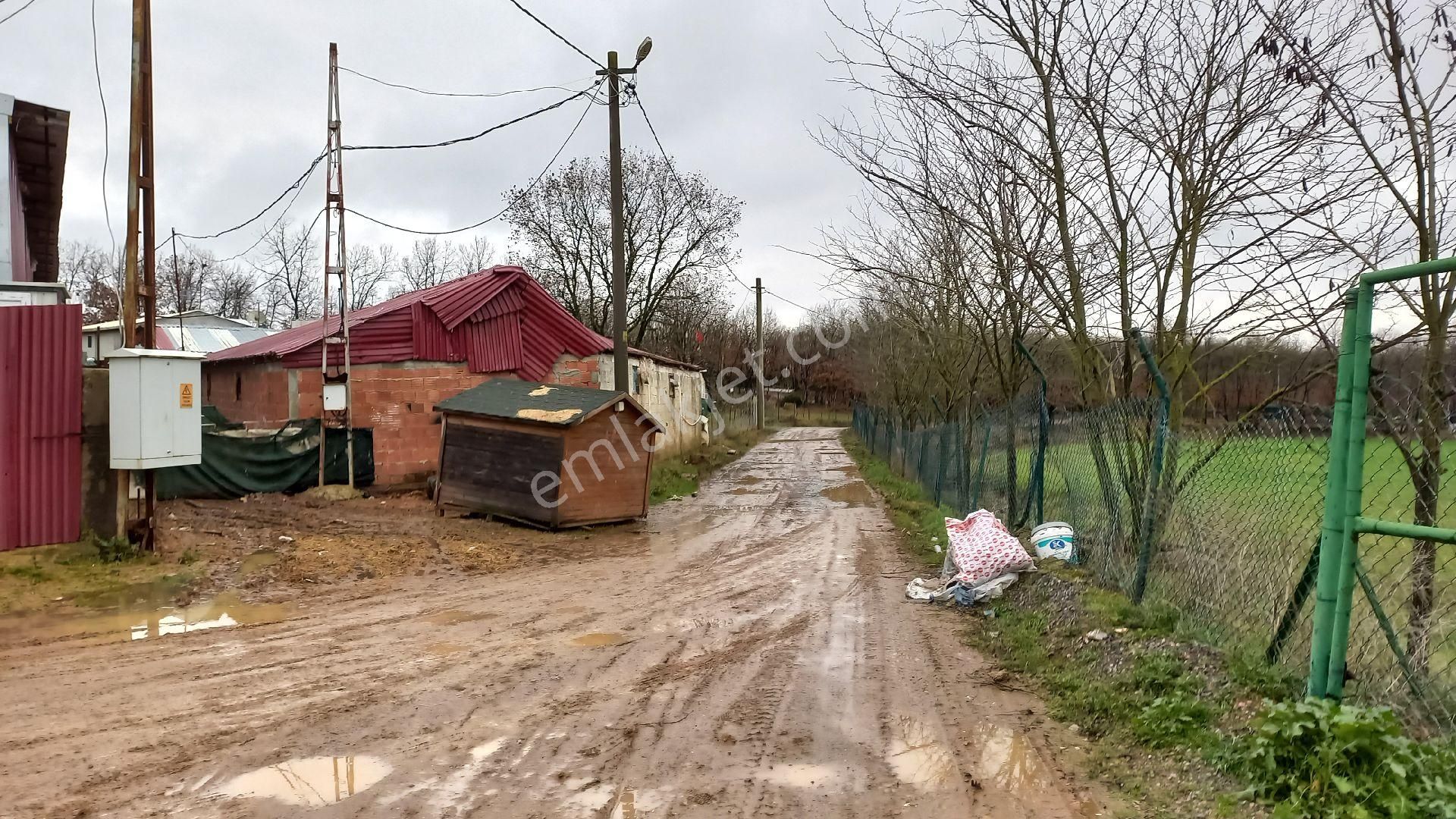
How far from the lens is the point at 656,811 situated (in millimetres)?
3752

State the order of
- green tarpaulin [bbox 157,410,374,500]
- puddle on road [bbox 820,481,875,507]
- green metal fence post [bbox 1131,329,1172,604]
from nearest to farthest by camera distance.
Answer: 1. green metal fence post [bbox 1131,329,1172,604]
2. green tarpaulin [bbox 157,410,374,500]
3. puddle on road [bbox 820,481,875,507]

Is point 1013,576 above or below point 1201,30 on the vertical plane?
below

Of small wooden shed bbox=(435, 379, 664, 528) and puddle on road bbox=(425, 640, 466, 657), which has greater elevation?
small wooden shed bbox=(435, 379, 664, 528)

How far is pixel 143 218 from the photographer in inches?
365

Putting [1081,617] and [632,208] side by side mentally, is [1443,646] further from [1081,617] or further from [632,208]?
[632,208]

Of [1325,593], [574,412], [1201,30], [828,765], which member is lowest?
[828,765]

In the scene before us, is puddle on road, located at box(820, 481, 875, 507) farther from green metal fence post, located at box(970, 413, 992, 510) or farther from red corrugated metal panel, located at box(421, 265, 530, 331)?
red corrugated metal panel, located at box(421, 265, 530, 331)

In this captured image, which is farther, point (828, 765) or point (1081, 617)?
point (1081, 617)

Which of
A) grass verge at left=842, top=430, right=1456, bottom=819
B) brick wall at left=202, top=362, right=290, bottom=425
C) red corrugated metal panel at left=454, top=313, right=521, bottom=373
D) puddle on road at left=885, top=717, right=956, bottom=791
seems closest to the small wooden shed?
red corrugated metal panel at left=454, top=313, right=521, bottom=373

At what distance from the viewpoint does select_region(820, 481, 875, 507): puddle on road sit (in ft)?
56.3

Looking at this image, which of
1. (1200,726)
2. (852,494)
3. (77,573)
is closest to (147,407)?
(77,573)

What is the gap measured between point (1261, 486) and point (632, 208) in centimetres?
3330

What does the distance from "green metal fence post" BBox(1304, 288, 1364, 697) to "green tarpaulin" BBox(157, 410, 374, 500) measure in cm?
1575

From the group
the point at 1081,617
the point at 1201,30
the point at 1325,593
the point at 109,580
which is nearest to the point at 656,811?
the point at 1325,593
